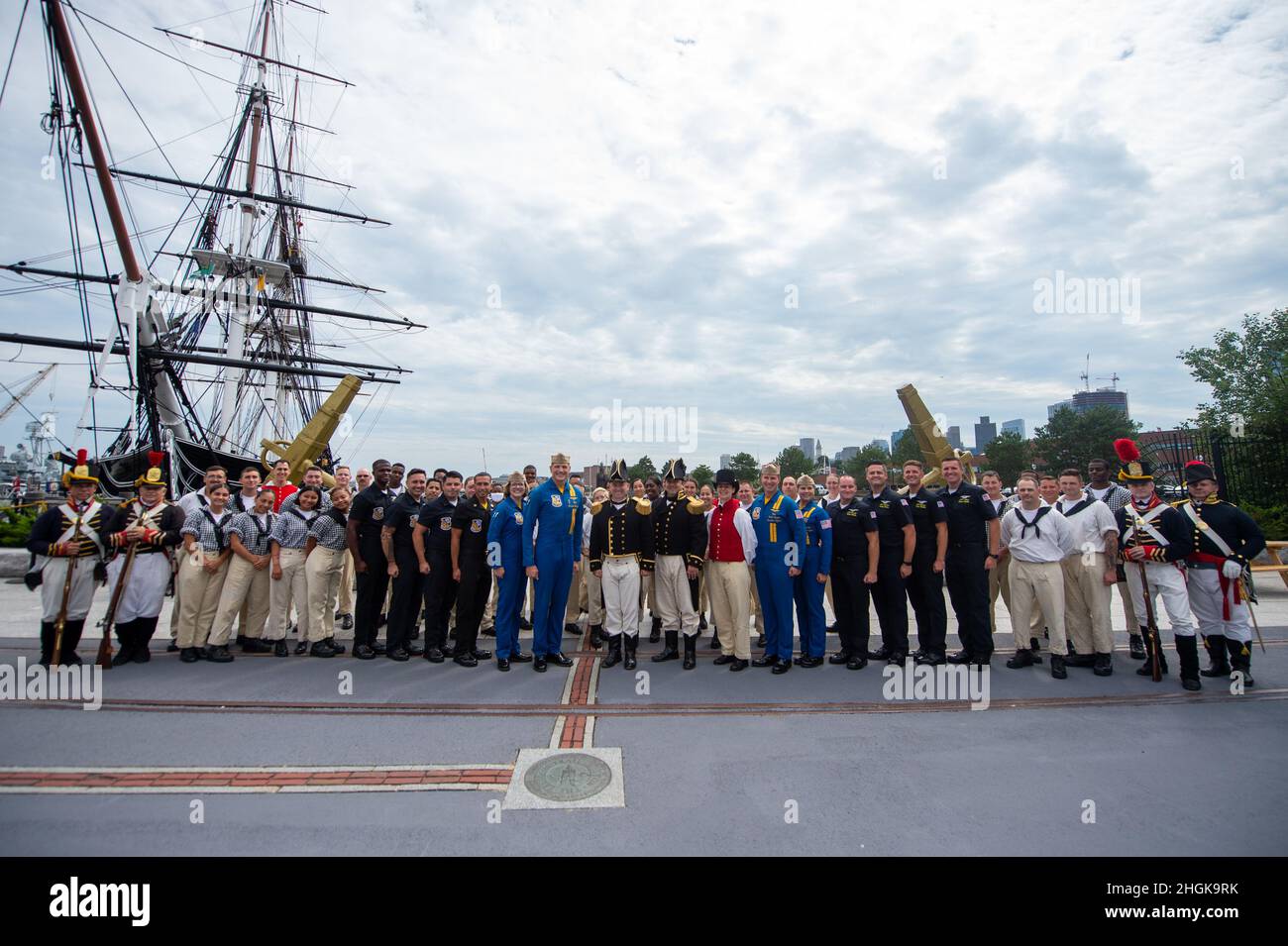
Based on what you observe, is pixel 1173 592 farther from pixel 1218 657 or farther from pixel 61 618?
pixel 61 618

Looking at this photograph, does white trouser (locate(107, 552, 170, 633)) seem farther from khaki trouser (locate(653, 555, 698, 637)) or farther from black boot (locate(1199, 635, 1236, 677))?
black boot (locate(1199, 635, 1236, 677))

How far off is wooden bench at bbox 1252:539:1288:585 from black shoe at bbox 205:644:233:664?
45.8ft

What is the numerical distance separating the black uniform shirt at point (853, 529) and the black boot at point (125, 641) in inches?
301

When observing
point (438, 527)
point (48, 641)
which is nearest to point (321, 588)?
point (438, 527)

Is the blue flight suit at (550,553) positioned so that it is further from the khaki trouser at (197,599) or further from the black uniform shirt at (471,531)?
the khaki trouser at (197,599)

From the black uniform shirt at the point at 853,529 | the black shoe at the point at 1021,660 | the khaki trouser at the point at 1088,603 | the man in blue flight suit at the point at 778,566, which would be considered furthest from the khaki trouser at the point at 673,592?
the khaki trouser at the point at 1088,603

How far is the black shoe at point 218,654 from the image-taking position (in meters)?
6.08

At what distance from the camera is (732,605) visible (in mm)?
6211

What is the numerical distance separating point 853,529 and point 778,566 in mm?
993

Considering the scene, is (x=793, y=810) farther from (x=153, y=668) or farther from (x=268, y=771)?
(x=153, y=668)

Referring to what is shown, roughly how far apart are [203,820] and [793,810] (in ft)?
10.5

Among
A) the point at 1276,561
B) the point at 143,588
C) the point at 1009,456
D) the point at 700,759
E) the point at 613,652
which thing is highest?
the point at 1009,456

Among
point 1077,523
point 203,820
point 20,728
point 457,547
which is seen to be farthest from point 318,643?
point 1077,523

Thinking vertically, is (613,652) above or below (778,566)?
below
